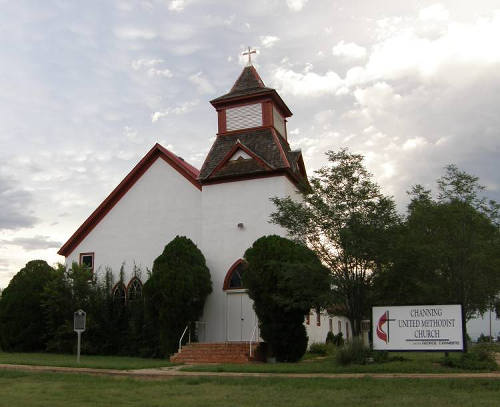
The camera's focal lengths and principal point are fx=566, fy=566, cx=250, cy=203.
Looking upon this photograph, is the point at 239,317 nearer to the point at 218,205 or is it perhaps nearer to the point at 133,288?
the point at 218,205

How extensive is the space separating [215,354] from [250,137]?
11284 millimetres

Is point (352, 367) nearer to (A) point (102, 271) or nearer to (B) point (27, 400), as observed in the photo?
(B) point (27, 400)

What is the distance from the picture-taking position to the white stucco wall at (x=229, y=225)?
2606cm

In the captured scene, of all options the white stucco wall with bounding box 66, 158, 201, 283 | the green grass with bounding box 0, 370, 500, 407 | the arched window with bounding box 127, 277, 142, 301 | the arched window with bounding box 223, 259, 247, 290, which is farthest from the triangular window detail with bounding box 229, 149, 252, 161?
the green grass with bounding box 0, 370, 500, 407

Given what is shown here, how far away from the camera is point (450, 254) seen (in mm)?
19266

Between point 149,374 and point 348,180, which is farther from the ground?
point 348,180

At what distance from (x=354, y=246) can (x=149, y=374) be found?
741 centimetres

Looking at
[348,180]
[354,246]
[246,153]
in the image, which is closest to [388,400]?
[354,246]

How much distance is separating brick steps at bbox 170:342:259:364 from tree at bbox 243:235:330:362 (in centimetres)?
106

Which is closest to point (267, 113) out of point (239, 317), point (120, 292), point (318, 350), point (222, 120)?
point (222, 120)

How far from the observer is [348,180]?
19.3 m

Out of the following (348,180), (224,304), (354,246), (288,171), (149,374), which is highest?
(288,171)

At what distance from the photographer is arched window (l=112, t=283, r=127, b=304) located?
28337 mm

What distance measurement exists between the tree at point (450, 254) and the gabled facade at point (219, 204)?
Result: 6.85 meters
